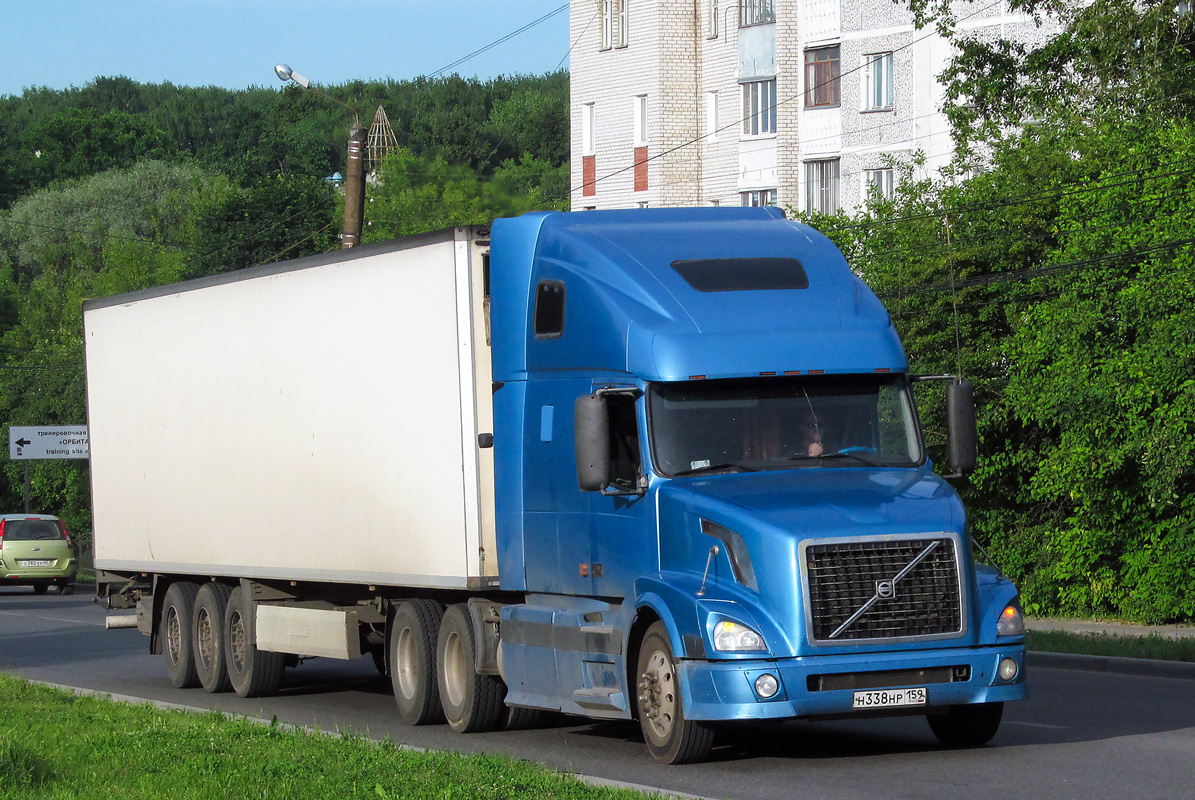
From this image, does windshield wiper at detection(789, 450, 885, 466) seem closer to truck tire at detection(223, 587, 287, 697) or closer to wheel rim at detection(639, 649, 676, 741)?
wheel rim at detection(639, 649, 676, 741)

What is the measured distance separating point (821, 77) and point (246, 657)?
146 feet

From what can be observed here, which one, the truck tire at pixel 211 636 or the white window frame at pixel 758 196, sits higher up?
the white window frame at pixel 758 196

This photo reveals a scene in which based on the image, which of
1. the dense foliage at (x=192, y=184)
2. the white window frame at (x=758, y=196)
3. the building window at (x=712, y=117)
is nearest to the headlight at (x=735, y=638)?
the white window frame at (x=758, y=196)

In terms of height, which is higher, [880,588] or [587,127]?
[587,127]

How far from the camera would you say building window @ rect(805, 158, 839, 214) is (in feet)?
193

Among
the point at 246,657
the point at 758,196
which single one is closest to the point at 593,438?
the point at 246,657

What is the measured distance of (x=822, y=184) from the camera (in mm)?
59156

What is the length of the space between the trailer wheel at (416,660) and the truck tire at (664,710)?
10.3 feet

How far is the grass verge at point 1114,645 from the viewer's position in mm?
18969

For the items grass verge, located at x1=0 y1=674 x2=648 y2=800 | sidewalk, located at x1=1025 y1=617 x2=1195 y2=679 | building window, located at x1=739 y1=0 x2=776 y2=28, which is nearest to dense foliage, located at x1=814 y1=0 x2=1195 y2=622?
sidewalk, located at x1=1025 y1=617 x2=1195 y2=679

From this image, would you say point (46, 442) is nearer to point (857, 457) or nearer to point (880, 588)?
point (857, 457)

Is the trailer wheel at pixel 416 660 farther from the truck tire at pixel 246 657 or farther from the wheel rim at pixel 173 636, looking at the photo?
the wheel rim at pixel 173 636

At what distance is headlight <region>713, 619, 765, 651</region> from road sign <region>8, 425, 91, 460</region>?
50.1 meters

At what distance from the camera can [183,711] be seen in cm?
1471
